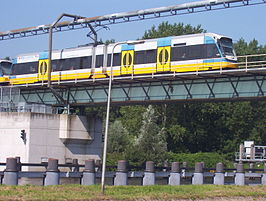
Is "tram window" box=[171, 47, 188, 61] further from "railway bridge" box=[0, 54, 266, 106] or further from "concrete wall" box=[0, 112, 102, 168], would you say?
"concrete wall" box=[0, 112, 102, 168]

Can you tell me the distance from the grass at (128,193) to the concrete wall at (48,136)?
81.1 feet

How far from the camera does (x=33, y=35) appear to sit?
7262cm

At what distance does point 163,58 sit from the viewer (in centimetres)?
5291

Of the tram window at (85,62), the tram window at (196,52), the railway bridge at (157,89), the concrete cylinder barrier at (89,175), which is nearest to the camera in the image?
the concrete cylinder barrier at (89,175)

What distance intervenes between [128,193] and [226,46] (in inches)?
1026

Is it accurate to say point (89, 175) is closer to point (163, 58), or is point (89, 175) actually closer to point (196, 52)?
point (196, 52)

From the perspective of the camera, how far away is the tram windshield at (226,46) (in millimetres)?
50688

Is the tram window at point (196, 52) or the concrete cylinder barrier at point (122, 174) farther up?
the tram window at point (196, 52)

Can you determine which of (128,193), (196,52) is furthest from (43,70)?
(128,193)

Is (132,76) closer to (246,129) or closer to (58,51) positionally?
(58,51)

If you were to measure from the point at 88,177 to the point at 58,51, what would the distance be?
103ft

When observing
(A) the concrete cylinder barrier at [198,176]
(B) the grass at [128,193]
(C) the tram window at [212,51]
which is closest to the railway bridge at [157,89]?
(C) the tram window at [212,51]

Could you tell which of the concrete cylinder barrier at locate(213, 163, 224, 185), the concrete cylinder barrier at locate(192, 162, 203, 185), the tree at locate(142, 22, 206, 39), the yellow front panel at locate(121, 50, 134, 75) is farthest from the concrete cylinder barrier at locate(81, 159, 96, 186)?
the tree at locate(142, 22, 206, 39)

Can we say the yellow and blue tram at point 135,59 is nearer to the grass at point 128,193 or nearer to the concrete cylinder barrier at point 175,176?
the concrete cylinder barrier at point 175,176
